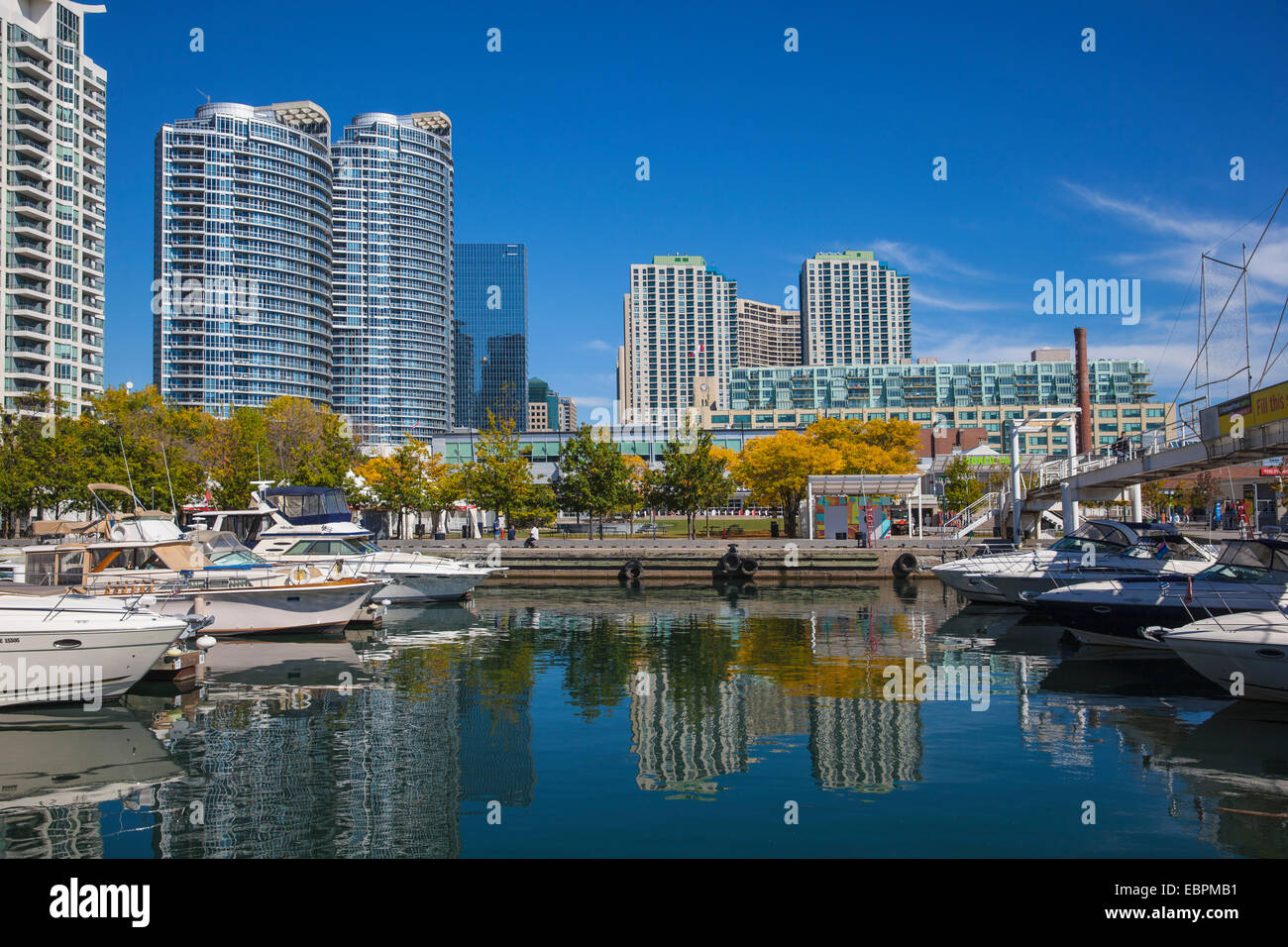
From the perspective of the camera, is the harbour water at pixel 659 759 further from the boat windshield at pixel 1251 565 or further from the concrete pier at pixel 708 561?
the concrete pier at pixel 708 561

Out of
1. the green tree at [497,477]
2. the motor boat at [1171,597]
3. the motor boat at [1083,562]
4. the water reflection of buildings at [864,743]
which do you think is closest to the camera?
the water reflection of buildings at [864,743]

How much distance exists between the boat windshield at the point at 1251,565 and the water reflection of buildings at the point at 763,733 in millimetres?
8909

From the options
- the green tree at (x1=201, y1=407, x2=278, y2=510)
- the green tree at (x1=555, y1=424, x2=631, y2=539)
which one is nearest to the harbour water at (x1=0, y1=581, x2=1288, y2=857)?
Result: the green tree at (x1=555, y1=424, x2=631, y2=539)

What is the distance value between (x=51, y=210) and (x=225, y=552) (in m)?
99.5

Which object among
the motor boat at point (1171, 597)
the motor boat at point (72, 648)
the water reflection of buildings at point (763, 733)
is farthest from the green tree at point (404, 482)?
the motor boat at point (1171, 597)

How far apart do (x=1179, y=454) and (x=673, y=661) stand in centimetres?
1843

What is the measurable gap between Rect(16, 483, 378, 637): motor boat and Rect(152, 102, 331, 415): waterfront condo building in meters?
141

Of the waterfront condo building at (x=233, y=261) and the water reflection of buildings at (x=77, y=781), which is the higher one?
the waterfront condo building at (x=233, y=261)

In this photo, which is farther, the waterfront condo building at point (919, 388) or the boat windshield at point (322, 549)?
the waterfront condo building at point (919, 388)

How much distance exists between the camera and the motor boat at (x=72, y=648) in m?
17.0

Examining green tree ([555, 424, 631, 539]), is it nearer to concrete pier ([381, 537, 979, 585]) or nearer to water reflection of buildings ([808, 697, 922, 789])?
concrete pier ([381, 537, 979, 585])

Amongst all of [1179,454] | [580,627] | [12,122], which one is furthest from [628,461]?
[12,122]
